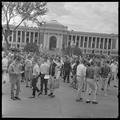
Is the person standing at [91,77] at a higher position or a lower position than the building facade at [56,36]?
lower

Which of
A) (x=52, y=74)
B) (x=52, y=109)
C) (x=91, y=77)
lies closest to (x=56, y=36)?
(x=52, y=74)

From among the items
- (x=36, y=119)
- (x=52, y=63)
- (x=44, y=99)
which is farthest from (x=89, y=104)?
(x=36, y=119)

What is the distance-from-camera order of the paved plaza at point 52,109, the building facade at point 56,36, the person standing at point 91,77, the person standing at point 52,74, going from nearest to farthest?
the paved plaza at point 52,109
the building facade at point 56,36
the person standing at point 91,77
the person standing at point 52,74

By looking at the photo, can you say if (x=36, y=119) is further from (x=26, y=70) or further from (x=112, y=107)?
(x=26, y=70)

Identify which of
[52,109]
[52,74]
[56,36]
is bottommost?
[52,109]

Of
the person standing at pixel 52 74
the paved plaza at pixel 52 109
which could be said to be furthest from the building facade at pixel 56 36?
the paved plaza at pixel 52 109

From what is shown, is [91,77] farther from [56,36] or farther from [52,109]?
[56,36]

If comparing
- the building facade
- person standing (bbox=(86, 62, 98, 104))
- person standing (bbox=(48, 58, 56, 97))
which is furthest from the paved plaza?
the building facade

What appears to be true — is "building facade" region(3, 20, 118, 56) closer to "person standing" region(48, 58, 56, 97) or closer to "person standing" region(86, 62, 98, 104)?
"person standing" region(86, 62, 98, 104)

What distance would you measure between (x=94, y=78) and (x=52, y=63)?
2.00 meters

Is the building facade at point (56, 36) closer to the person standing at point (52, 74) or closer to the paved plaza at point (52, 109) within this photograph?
the person standing at point (52, 74)

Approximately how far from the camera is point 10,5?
7441 millimetres

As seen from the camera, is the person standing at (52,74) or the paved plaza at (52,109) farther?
the person standing at (52,74)

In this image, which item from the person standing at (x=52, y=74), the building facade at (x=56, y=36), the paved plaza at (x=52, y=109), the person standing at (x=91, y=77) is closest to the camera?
the paved plaza at (x=52, y=109)
